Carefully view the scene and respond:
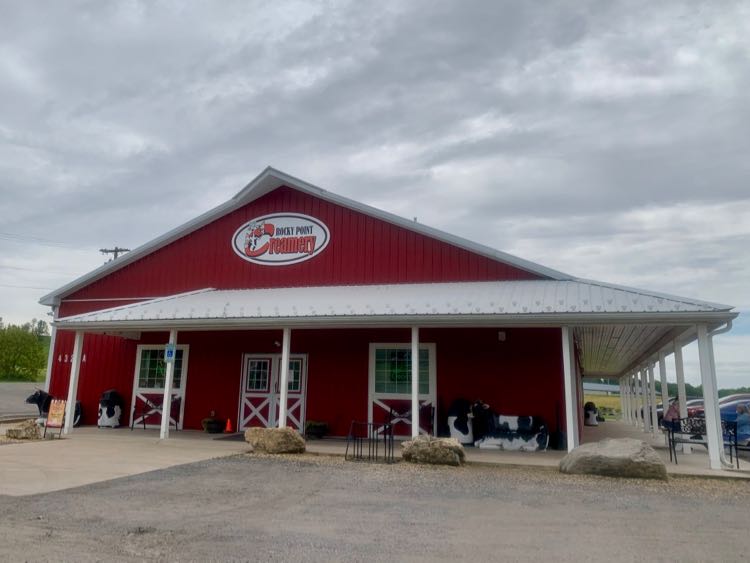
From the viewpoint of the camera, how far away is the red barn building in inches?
434

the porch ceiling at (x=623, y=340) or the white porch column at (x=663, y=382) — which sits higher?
the porch ceiling at (x=623, y=340)

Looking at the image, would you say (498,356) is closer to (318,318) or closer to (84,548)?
(318,318)

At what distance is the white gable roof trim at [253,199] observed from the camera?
1304cm

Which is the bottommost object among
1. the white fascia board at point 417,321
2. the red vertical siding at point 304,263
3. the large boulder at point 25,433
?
the large boulder at point 25,433

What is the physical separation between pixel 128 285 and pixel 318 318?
24.9 ft

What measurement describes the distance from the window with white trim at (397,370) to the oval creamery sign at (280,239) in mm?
3256

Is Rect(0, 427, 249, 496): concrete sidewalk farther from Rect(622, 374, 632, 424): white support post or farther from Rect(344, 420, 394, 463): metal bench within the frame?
Rect(622, 374, 632, 424): white support post

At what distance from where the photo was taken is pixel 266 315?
459 inches

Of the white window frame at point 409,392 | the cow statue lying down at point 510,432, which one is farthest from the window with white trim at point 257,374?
the cow statue lying down at point 510,432

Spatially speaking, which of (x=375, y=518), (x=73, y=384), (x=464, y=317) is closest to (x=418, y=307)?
(x=464, y=317)

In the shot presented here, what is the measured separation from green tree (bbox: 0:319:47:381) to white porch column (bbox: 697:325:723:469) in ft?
143

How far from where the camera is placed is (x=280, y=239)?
1503cm

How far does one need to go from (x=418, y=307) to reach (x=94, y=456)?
639 centimetres

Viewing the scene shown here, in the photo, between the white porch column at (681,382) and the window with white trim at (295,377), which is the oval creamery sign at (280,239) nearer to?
the window with white trim at (295,377)
